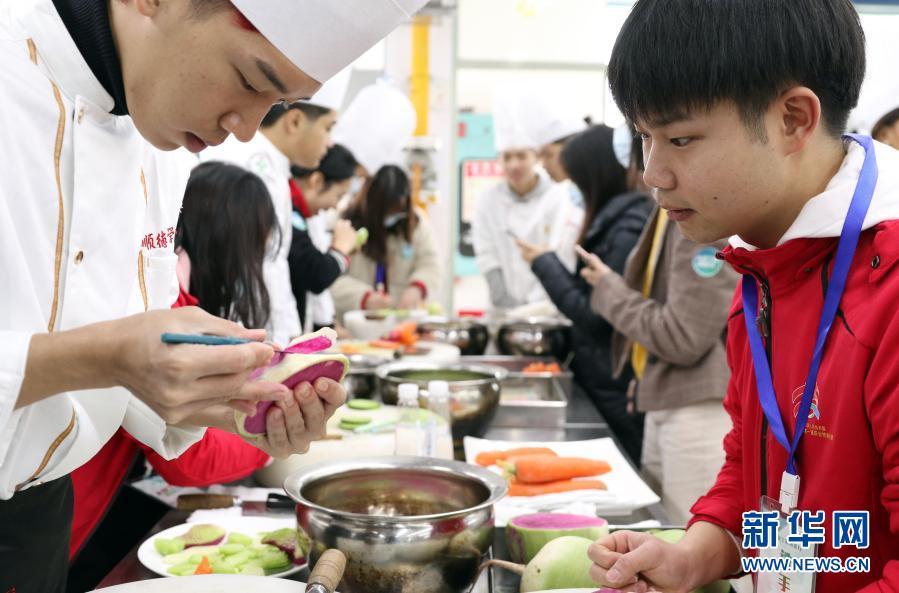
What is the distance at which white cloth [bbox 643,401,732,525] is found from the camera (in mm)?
2510

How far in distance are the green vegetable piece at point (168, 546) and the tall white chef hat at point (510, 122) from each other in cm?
408

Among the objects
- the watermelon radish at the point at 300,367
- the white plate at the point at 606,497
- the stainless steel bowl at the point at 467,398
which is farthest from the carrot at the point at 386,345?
the watermelon radish at the point at 300,367

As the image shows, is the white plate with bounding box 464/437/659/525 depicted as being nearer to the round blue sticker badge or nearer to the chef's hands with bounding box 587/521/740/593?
the chef's hands with bounding box 587/521/740/593

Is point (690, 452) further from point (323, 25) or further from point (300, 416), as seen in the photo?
point (323, 25)

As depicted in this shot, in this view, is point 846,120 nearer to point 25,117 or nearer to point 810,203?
point 810,203

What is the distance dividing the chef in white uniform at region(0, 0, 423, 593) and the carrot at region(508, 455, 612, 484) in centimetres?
71

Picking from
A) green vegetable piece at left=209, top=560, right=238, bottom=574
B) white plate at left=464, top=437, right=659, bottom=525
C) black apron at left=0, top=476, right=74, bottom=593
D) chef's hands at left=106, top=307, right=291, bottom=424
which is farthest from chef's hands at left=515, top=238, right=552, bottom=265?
chef's hands at left=106, top=307, right=291, bottom=424

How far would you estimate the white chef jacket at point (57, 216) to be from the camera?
1036 mm

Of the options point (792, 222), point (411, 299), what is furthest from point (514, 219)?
point (792, 222)

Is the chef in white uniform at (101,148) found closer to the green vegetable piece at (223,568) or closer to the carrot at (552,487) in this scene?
the green vegetable piece at (223,568)

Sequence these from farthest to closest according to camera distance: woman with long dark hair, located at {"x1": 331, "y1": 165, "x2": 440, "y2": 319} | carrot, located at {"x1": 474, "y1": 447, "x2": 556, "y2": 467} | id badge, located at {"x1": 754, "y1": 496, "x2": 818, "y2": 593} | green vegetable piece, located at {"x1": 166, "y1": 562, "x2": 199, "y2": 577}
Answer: woman with long dark hair, located at {"x1": 331, "y1": 165, "x2": 440, "y2": 319} < carrot, located at {"x1": 474, "y1": 447, "x2": 556, "y2": 467} < green vegetable piece, located at {"x1": 166, "y1": 562, "x2": 199, "y2": 577} < id badge, located at {"x1": 754, "y1": 496, "x2": 818, "y2": 593}

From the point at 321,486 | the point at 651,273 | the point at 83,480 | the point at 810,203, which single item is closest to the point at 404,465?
the point at 321,486

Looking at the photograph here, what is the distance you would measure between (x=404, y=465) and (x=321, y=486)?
0.15m

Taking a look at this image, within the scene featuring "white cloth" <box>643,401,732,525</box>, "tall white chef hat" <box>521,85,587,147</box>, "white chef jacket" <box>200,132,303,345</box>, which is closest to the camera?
"white cloth" <box>643,401,732,525</box>
